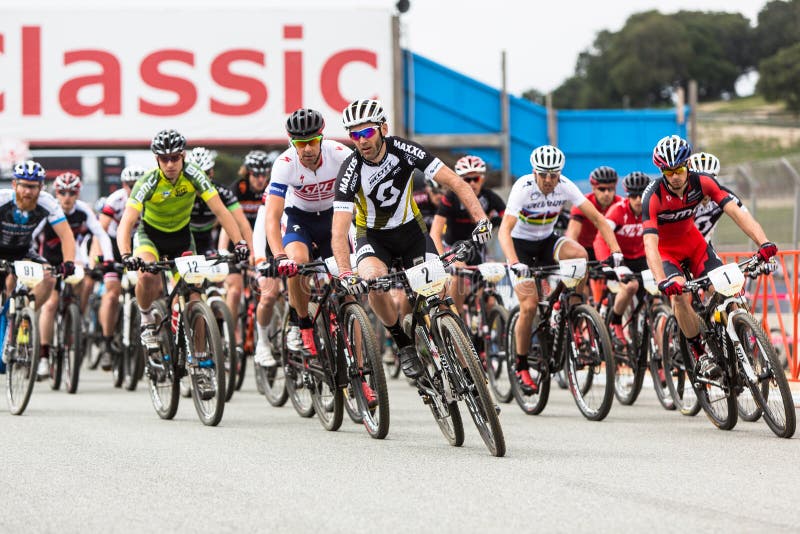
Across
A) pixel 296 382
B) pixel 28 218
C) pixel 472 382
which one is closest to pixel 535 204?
pixel 296 382

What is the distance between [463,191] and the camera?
859 centimetres

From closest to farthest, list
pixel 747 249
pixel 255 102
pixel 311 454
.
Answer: pixel 311 454
pixel 747 249
pixel 255 102

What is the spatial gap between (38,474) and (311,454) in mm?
1668

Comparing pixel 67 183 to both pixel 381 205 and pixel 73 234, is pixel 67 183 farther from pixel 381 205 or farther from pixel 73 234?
pixel 381 205

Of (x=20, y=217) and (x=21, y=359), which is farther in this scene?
(x=20, y=217)

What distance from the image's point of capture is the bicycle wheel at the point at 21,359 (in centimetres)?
1136

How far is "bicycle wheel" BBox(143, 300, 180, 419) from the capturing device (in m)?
10.7

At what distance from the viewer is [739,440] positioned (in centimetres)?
898

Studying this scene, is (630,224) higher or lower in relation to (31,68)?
lower

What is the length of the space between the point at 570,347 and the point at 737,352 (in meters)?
2.11

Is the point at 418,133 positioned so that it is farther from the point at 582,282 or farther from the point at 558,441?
the point at 558,441

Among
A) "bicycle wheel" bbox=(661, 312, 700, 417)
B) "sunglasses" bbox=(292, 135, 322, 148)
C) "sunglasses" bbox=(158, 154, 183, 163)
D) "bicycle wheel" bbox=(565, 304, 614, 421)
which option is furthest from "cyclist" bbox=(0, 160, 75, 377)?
"bicycle wheel" bbox=(661, 312, 700, 417)

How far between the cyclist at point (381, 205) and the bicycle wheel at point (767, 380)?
6.38 feet

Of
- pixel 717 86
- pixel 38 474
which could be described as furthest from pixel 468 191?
pixel 717 86
